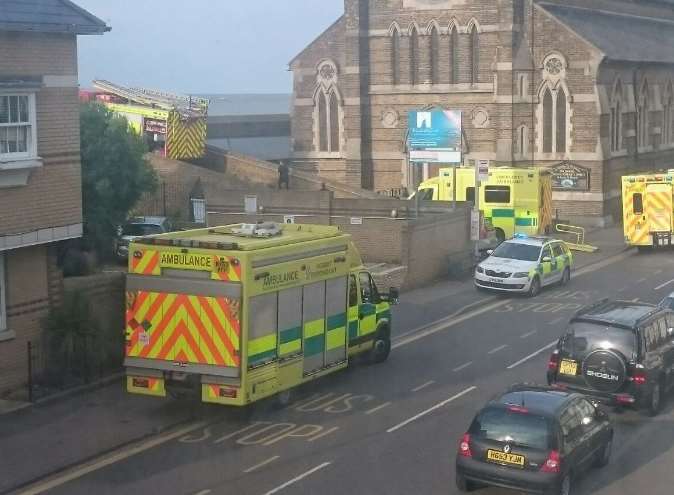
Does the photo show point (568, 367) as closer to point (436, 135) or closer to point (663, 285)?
point (663, 285)

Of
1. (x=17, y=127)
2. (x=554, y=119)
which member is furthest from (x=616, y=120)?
(x=17, y=127)

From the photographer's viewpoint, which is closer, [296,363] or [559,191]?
[296,363]

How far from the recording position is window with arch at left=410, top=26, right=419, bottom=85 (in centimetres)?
5225

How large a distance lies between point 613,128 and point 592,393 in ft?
116

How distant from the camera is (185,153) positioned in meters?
47.4

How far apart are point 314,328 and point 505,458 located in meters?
5.95

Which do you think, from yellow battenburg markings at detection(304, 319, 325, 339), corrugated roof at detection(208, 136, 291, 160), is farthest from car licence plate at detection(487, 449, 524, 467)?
corrugated roof at detection(208, 136, 291, 160)

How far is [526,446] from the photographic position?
14.2 meters

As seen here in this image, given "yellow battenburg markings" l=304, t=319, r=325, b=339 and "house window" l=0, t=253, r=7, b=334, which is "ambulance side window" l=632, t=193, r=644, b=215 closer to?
"yellow battenburg markings" l=304, t=319, r=325, b=339

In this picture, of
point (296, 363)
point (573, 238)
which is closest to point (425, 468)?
point (296, 363)

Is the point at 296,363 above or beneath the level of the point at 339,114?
beneath

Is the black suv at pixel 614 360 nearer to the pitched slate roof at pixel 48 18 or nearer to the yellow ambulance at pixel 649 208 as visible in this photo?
the pitched slate roof at pixel 48 18

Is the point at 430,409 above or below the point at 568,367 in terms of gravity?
below

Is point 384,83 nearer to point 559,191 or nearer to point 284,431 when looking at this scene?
point 559,191
